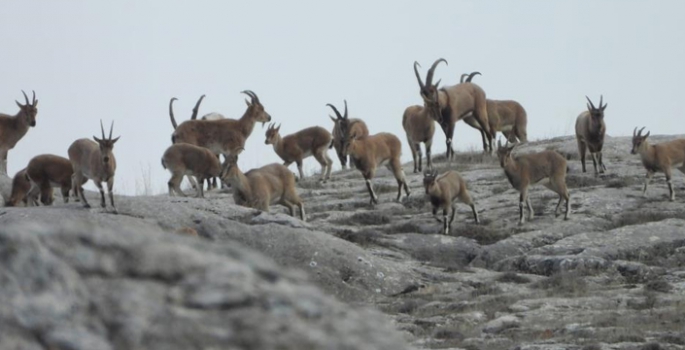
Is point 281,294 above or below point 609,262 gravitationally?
above

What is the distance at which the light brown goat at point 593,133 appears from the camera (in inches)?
1075

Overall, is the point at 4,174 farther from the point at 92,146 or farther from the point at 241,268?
the point at 241,268

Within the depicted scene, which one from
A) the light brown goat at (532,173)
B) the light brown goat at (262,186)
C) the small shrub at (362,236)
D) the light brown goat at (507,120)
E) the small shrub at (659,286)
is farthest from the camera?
the light brown goat at (507,120)

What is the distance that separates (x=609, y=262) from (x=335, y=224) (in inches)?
240

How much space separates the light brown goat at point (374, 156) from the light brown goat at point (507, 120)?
5.24 meters

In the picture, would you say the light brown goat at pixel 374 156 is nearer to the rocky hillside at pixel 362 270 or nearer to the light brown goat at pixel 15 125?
the rocky hillside at pixel 362 270

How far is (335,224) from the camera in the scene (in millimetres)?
23859

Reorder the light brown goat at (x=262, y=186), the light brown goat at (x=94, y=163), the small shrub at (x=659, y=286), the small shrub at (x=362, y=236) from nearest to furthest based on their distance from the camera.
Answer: the small shrub at (x=659, y=286)
the light brown goat at (x=94, y=163)
the small shrub at (x=362, y=236)
the light brown goat at (x=262, y=186)

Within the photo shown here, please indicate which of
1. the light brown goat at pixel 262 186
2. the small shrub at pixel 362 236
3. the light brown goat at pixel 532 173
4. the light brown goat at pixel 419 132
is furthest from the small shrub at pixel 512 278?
the light brown goat at pixel 419 132

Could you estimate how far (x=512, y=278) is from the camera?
61.6ft

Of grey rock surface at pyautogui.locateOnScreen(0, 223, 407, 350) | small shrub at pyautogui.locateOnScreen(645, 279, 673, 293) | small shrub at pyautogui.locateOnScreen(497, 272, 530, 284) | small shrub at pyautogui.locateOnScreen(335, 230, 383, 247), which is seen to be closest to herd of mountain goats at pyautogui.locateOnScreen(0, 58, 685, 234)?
small shrub at pyautogui.locateOnScreen(335, 230, 383, 247)

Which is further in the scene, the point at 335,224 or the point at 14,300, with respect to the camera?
the point at 335,224

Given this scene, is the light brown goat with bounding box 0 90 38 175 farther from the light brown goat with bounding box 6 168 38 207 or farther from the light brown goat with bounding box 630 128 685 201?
the light brown goat with bounding box 630 128 685 201

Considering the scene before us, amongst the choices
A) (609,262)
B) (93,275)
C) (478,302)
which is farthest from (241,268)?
(609,262)
